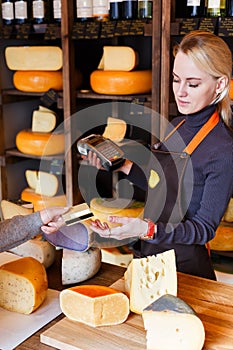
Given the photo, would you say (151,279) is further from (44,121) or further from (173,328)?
(44,121)

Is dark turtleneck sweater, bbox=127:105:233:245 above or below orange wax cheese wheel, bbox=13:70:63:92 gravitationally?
below

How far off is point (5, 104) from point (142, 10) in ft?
3.26

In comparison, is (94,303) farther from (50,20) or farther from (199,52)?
(50,20)

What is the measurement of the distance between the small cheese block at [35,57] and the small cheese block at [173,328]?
1787 mm

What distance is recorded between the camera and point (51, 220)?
1.15 meters

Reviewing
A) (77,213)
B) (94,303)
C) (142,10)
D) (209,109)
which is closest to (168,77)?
(142,10)

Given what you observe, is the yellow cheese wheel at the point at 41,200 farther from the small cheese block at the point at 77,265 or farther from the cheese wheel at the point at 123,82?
the small cheese block at the point at 77,265

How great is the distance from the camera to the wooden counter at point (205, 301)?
963 mm

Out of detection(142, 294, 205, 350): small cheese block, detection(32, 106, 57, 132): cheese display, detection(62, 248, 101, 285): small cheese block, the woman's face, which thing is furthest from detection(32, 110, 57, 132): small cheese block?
detection(142, 294, 205, 350): small cheese block

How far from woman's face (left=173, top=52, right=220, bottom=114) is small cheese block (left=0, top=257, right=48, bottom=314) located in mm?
616

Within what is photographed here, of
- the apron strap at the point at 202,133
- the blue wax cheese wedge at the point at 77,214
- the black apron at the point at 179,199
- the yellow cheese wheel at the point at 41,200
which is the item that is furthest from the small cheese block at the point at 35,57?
the blue wax cheese wedge at the point at 77,214

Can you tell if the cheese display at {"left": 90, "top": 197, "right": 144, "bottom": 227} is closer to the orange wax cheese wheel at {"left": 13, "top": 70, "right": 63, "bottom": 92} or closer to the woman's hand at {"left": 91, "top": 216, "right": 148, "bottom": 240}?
the orange wax cheese wheel at {"left": 13, "top": 70, "right": 63, "bottom": 92}

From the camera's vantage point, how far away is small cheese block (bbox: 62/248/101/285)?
120 cm

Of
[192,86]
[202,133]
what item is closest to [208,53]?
[192,86]
